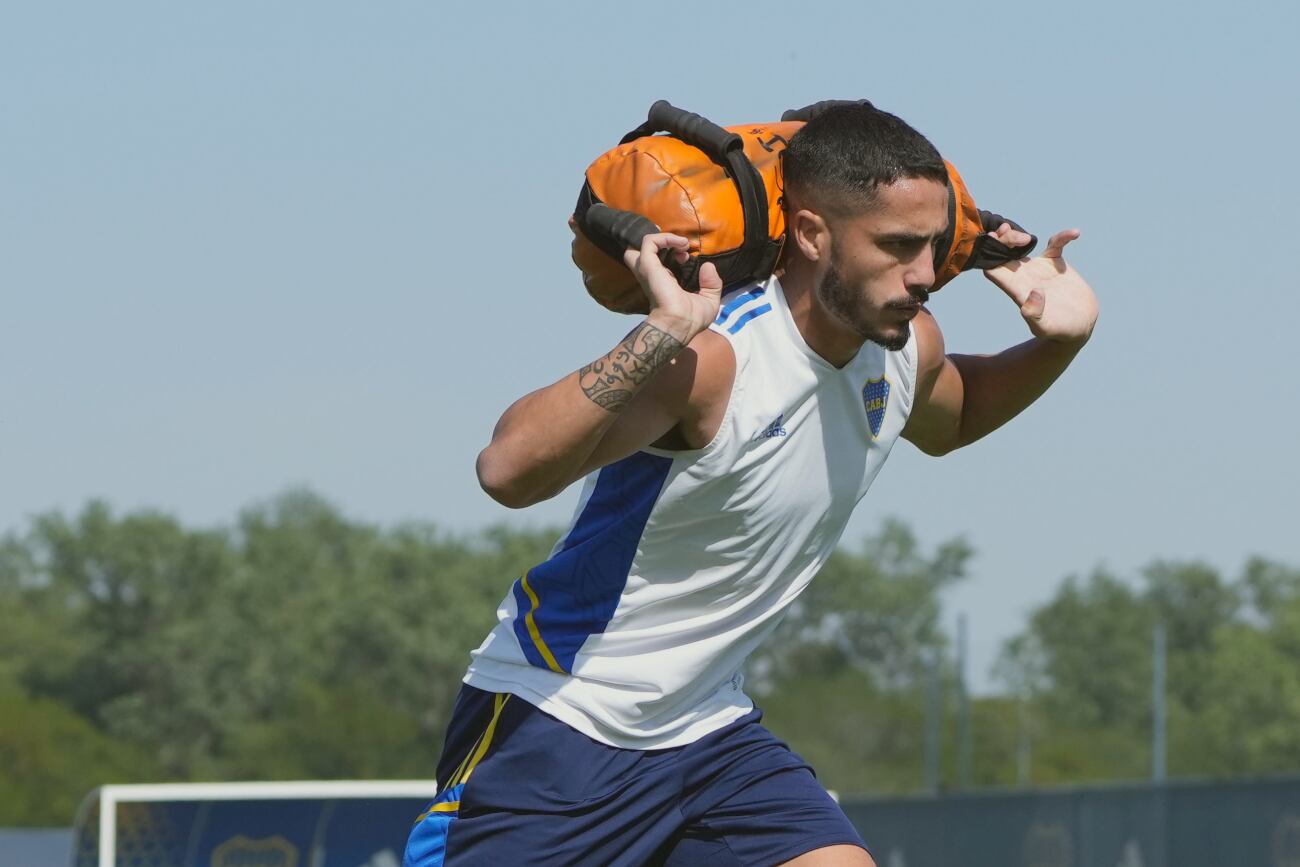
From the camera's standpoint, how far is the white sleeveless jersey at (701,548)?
4.56 metres

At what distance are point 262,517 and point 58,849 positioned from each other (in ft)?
169

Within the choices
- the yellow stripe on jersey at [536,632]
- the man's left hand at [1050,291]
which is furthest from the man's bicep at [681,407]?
the man's left hand at [1050,291]

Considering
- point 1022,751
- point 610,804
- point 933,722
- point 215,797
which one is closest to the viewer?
point 610,804

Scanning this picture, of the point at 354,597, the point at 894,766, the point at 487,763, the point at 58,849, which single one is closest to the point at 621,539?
the point at 487,763

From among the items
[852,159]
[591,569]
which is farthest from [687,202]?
[591,569]

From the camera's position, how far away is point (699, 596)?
185 inches

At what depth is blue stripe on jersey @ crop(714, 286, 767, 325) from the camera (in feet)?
15.0

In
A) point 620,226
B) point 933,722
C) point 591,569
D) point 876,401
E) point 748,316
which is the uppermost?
point 933,722

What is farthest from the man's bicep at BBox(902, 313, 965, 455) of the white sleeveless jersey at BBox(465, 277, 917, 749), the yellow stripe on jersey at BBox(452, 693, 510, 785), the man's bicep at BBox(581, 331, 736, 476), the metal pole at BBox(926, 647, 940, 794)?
the metal pole at BBox(926, 647, 940, 794)

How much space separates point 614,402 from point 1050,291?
152cm

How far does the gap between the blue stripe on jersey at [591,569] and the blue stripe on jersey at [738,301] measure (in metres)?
0.35

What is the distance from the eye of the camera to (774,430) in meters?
4.57

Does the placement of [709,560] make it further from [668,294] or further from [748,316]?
[668,294]

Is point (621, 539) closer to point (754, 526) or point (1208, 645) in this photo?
point (754, 526)
